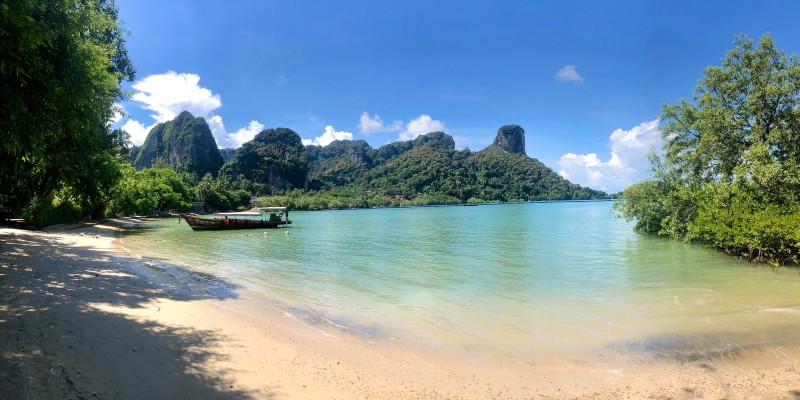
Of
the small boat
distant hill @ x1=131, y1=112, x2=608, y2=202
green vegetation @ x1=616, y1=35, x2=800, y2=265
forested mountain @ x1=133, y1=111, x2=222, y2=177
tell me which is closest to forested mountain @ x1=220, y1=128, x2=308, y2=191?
distant hill @ x1=131, y1=112, x2=608, y2=202

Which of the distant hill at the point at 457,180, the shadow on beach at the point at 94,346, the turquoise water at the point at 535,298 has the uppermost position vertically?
the distant hill at the point at 457,180

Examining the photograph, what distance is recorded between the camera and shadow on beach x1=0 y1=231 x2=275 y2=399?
4395mm

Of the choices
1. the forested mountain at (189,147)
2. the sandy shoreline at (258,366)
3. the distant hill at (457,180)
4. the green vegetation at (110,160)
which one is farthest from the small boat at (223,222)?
the distant hill at (457,180)

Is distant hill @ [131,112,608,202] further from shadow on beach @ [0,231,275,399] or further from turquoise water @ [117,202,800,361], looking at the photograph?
shadow on beach @ [0,231,275,399]

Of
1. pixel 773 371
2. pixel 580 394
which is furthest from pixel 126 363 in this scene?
pixel 773 371

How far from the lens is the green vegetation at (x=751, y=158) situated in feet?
51.8

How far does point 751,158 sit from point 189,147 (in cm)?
17059

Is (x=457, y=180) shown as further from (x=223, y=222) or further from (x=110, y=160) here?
(x=110, y=160)

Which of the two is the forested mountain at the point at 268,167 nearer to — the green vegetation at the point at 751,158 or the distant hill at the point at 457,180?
the distant hill at the point at 457,180

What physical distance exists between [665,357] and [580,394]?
255cm

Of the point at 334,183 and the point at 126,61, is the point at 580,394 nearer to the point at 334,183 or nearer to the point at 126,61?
the point at 126,61

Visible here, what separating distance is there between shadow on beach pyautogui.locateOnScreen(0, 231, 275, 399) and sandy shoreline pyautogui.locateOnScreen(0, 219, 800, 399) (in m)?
0.02

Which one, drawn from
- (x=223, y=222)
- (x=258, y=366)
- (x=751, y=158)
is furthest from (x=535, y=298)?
(x=223, y=222)

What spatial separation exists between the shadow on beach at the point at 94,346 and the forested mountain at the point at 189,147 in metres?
157
